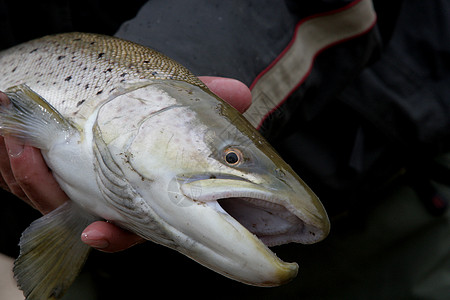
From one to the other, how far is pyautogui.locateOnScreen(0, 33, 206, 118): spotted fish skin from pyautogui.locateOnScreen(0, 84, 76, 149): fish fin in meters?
0.06

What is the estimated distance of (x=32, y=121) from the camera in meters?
1.54

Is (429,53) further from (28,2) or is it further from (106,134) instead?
(28,2)

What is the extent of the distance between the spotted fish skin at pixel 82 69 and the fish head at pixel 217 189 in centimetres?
17

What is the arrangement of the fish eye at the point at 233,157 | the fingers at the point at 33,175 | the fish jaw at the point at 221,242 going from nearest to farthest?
the fish jaw at the point at 221,242, the fish eye at the point at 233,157, the fingers at the point at 33,175

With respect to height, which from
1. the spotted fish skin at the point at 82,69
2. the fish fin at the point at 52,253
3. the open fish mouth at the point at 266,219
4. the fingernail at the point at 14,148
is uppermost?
the spotted fish skin at the point at 82,69

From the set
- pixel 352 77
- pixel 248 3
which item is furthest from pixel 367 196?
pixel 248 3

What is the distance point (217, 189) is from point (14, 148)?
0.77 m

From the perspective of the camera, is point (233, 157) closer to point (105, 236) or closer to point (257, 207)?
point (257, 207)

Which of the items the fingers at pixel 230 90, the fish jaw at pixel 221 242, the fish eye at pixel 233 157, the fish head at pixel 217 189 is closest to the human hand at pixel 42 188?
the fish head at pixel 217 189

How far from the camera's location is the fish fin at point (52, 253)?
1.52 metres

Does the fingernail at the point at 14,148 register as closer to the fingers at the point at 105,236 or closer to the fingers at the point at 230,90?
the fingers at the point at 105,236

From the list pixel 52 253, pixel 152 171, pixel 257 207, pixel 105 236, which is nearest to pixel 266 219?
pixel 257 207

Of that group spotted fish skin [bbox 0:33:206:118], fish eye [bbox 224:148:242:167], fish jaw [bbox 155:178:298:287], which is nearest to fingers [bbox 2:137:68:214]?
spotted fish skin [bbox 0:33:206:118]

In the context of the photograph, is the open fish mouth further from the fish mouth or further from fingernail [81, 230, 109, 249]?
fingernail [81, 230, 109, 249]
